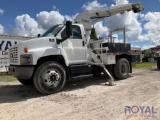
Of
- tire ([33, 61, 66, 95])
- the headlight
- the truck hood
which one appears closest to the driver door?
the truck hood

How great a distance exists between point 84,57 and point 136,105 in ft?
12.0

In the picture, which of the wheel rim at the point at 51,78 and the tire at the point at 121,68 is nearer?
the wheel rim at the point at 51,78

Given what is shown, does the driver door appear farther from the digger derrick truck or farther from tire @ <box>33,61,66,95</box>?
tire @ <box>33,61,66,95</box>

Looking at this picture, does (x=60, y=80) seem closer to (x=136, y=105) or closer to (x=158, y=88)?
(x=136, y=105)

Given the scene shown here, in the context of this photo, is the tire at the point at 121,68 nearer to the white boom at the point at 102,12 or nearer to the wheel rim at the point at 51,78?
the white boom at the point at 102,12

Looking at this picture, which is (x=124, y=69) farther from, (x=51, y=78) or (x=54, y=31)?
(x=51, y=78)

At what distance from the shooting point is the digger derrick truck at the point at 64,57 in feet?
23.9

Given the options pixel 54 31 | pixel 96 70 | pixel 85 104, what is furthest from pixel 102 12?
pixel 85 104

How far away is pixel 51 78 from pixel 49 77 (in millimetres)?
84

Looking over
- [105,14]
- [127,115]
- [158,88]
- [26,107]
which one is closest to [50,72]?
[26,107]

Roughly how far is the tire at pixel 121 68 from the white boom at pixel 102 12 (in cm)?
218

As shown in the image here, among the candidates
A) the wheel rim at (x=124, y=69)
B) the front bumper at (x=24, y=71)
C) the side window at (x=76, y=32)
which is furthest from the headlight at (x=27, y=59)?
the wheel rim at (x=124, y=69)

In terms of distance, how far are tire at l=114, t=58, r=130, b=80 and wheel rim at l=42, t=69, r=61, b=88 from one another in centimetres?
340

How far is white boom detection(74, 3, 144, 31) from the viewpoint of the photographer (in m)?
10.6
